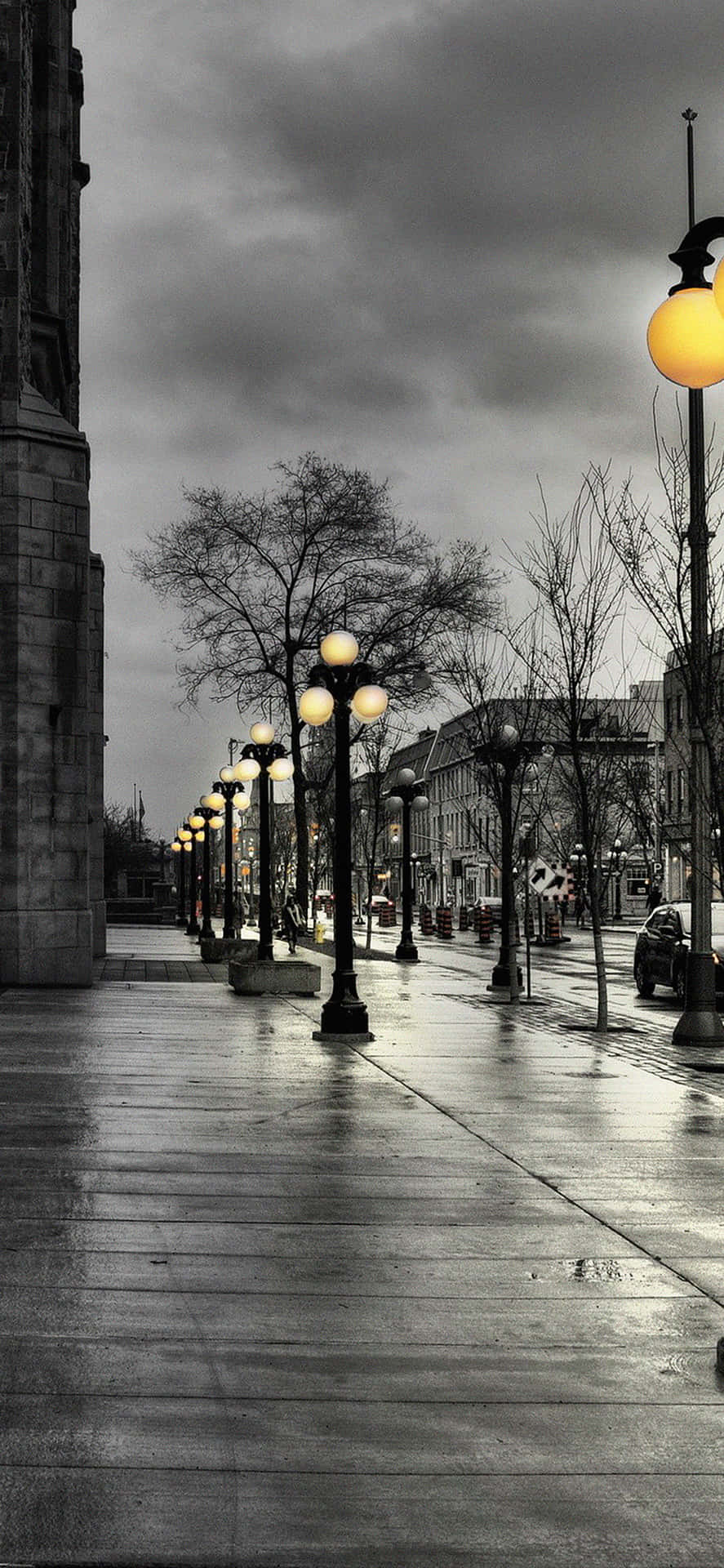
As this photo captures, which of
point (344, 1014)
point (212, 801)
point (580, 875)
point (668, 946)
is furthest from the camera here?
point (212, 801)

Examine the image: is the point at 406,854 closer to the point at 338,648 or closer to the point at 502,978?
the point at 502,978

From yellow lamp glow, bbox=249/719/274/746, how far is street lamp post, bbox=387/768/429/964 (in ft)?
30.8

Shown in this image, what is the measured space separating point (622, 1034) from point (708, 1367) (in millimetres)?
13645

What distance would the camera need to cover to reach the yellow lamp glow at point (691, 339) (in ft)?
20.8

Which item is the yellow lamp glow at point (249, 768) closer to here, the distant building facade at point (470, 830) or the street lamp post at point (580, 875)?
the street lamp post at point (580, 875)

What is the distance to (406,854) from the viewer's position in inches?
1683

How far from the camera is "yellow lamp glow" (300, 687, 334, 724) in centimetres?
1809

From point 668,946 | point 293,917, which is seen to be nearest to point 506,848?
point 668,946

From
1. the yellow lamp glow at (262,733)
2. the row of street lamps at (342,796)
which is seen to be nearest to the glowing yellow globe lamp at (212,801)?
the row of street lamps at (342,796)

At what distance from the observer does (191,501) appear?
146 feet

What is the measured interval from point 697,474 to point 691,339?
10.4m

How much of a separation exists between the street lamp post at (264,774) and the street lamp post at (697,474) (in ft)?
26.4

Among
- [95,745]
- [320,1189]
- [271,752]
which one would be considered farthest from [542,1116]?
[95,745]

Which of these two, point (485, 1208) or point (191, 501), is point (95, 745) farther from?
point (485, 1208)
